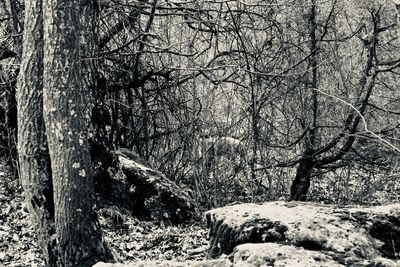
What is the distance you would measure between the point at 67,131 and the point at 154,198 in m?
2.53

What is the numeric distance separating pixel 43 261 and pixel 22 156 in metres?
1.10

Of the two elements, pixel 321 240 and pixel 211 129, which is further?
pixel 211 129

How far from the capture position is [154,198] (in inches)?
290

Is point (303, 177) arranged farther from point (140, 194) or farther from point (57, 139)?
point (57, 139)

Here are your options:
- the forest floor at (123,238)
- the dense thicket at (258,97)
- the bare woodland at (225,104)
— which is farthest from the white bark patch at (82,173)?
the dense thicket at (258,97)

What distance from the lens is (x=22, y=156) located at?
210 inches

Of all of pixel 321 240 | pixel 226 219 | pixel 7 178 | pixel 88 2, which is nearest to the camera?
pixel 321 240

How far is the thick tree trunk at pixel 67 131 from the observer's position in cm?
501

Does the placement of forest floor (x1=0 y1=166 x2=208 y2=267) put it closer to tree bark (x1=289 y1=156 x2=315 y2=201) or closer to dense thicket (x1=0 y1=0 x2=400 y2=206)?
dense thicket (x1=0 y1=0 x2=400 y2=206)

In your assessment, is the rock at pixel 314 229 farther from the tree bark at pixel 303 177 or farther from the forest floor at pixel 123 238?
the tree bark at pixel 303 177

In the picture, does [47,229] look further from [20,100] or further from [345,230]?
[345,230]

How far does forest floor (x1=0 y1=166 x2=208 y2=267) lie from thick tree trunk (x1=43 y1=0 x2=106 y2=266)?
0.63 m

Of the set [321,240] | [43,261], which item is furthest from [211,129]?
[321,240]

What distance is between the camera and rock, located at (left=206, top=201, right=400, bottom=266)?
3.62m
